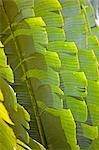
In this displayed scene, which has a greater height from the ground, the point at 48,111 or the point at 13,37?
the point at 13,37

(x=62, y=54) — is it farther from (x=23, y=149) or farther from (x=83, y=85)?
(x=23, y=149)

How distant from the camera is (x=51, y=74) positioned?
445 millimetres

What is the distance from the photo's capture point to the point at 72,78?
0.46m

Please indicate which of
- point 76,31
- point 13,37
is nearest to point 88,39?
point 76,31

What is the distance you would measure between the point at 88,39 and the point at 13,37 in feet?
0.42

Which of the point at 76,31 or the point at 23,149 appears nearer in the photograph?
the point at 23,149

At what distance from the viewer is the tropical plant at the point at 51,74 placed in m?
0.44

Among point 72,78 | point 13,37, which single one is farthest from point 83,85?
point 13,37

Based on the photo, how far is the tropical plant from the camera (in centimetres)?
44

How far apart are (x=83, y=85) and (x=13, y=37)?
0.40 feet

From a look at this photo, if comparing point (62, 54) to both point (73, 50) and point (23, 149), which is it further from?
point (23, 149)

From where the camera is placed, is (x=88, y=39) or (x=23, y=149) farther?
(x=88, y=39)

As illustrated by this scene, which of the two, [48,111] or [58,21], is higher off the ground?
[58,21]

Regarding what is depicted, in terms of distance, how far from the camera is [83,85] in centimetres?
46
